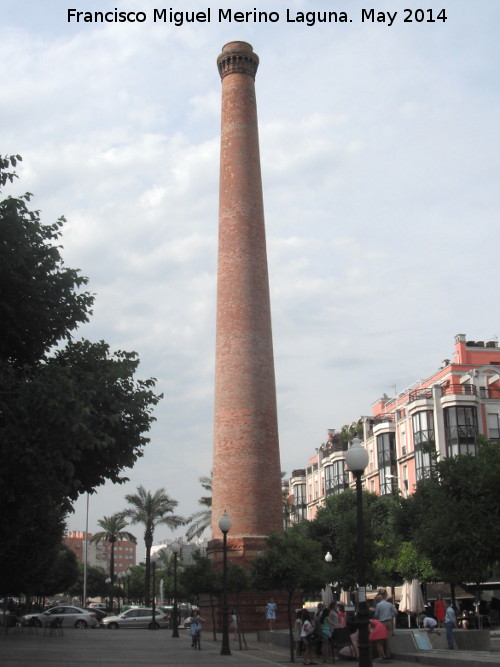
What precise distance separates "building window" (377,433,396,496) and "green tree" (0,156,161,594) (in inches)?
1861

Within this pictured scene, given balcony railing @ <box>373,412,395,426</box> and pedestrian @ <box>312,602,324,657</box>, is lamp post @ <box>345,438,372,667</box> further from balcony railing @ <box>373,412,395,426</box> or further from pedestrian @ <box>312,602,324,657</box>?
balcony railing @ <box>373,412,395,426</box>

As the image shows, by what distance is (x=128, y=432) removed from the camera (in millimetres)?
19453

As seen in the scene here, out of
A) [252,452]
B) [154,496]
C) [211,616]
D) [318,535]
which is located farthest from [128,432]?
[154,496]

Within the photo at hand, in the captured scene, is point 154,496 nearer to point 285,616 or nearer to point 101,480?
point 285,616

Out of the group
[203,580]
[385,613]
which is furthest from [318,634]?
[203,580]

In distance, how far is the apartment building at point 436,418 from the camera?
5631cm

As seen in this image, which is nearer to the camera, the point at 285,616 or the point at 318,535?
the point at 285,616

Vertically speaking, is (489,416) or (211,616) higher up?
(489,416)

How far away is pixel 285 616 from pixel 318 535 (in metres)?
21.4

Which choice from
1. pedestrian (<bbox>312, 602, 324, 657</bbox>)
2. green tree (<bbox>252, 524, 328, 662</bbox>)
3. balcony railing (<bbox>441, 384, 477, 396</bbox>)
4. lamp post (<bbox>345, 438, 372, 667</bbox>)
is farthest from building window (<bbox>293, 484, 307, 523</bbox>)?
lamp post (<bbox>345, 438, 372, 667</bbox>)

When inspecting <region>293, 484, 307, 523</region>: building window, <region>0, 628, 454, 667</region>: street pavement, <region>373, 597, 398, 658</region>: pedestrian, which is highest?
<region>293, 484, 307, 523</region>: building window

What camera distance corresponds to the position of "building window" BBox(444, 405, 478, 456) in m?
55.7

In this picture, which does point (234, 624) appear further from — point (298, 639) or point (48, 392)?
point (48, 392)

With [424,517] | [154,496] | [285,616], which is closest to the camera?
[424,517]
